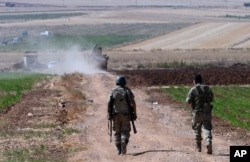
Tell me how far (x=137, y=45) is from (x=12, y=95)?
4946 cm

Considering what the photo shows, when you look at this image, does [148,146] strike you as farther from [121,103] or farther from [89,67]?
[89,67]

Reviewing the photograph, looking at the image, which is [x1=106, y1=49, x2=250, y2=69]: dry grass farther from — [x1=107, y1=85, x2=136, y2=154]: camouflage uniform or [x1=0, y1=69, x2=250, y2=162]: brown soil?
[x1=107, y1=85, x2=136, y2=154]: camouflage uniform

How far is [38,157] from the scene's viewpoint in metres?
19.7

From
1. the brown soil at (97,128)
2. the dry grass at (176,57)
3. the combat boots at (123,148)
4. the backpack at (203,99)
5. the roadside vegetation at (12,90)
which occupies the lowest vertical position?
the dry grass at (176,57)

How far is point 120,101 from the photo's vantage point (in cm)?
1912

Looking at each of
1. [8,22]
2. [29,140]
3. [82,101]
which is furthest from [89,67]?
[8,22]

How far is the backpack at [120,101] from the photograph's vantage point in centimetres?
1908

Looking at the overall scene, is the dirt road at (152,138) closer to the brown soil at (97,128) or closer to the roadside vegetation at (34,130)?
the brown soil at (97,128)

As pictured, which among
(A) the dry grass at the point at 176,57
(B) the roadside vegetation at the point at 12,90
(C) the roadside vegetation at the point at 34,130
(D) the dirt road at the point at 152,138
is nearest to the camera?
(D) the dirt road at the point at 152,138

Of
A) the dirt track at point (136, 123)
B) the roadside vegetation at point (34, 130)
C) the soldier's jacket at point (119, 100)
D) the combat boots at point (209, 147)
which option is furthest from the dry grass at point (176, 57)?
the combat boots at point (209, 147)

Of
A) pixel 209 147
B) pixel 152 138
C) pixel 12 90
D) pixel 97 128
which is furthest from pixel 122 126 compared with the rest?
pixel 12 90

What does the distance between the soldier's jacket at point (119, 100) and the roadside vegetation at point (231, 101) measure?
709 cm

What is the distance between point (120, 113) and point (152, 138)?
130 inches

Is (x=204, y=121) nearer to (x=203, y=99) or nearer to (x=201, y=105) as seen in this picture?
(x=201, y=105)
